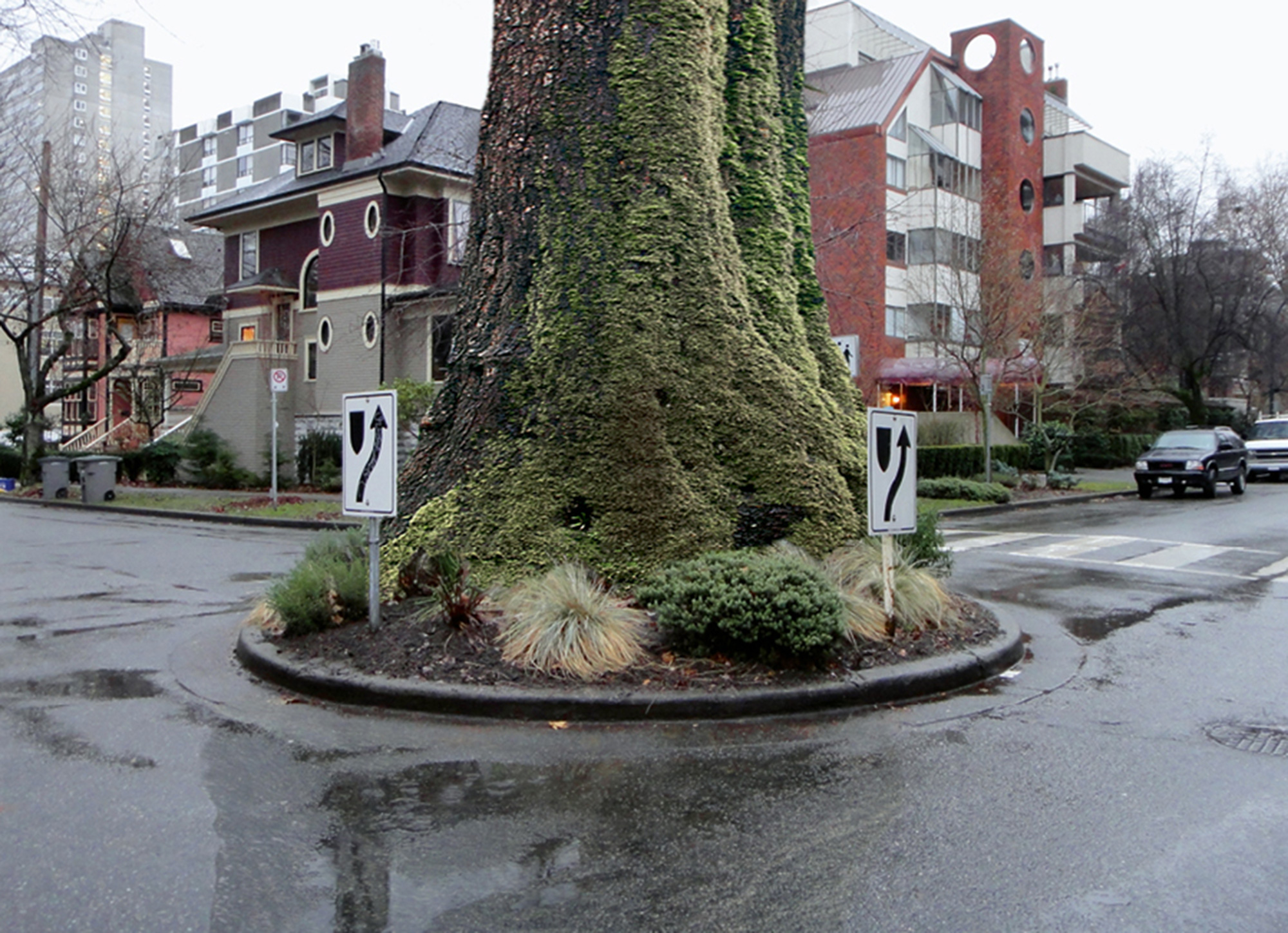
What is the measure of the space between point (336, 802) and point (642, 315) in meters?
4.72

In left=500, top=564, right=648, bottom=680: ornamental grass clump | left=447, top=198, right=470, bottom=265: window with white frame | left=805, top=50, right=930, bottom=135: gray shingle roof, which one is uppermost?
left=805, top=50, right=930, bottom=135: gray shingle roof

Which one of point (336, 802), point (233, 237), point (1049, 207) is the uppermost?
point (1049, 207)

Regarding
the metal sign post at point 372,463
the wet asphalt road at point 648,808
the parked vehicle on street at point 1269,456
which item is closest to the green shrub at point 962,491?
the parked vehicle on street at point 1269,456

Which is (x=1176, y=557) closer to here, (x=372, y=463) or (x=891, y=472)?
(x=891, y=472)

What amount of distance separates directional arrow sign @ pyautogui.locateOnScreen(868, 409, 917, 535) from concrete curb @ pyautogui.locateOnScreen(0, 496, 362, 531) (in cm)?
1114

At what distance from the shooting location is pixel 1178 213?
126 ft

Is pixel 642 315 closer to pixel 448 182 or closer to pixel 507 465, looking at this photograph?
pixel 507 465

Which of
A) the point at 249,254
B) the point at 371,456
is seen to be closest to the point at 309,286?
the point at 249,254

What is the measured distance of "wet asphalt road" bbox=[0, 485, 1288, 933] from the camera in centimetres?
374

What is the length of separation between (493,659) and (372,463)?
5.25 ft

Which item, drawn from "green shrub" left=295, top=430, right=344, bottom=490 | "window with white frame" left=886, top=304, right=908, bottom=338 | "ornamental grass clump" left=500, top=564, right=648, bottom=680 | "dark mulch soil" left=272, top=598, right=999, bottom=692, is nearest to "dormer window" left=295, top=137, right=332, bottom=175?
"green shrub" left=295, top=430, right=344, bottom=490

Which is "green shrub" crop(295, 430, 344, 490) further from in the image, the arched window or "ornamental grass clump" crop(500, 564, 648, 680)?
"ornamental grass clump" crop(500, 564, 648, 680)

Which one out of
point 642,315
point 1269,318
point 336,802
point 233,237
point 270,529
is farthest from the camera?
point 1269,318

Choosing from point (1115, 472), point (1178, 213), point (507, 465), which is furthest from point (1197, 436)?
point (507, 465)
